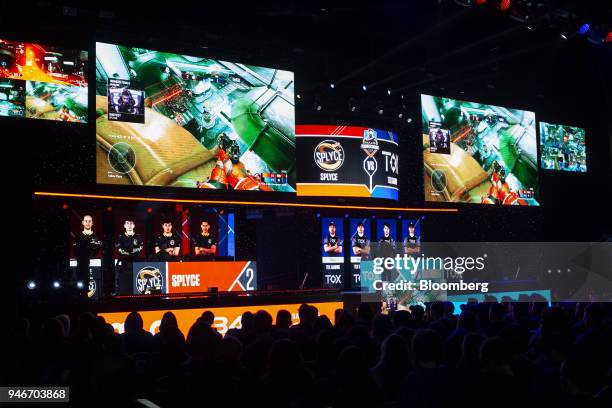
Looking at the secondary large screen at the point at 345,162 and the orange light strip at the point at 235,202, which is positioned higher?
the secondary large screen at the point at 345,162

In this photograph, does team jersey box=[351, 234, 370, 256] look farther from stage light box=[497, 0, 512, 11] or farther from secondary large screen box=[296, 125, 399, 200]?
stage light box=[497, 0, 512, 11]

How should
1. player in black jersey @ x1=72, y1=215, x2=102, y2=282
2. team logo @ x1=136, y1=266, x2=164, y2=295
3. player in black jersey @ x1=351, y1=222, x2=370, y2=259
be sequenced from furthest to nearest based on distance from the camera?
1. player in black jersey @ x1=351, y1=222, x2=370, y2=259
2. player in black jersey @ x1=72, y1=215, x2=102, y2=282
3. team logo @ x1=136, y1=266, x2=164, y2=295

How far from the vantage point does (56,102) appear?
12391mm

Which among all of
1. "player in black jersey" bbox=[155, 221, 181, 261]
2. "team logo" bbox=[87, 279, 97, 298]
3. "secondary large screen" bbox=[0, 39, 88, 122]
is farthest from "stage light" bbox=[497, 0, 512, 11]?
"team logo" bbox=[87, 279, 97, 298]

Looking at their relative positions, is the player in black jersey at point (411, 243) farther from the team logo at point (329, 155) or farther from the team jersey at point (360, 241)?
the team logo at point (329, 155)

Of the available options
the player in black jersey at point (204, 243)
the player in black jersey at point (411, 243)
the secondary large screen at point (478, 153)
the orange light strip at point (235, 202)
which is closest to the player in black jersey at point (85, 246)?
the orange light strip at point (235, 202)

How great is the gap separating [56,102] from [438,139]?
976 centimetres

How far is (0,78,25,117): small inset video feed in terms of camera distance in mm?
11828

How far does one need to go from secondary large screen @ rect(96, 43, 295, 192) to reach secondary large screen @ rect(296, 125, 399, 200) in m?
1.00

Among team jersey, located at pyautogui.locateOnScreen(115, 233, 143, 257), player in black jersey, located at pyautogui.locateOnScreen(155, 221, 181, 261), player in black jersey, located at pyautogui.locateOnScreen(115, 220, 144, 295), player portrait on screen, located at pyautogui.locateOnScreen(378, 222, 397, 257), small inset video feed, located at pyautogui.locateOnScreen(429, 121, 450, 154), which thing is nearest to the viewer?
player in black jersey, located at pyautogui.locateOnScreen(115, 220, 144, 295)

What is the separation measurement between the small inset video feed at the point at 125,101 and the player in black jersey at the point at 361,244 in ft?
23.8

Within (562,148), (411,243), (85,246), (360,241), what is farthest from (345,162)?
(562,148)

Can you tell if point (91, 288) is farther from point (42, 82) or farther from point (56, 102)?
point (42, 82)

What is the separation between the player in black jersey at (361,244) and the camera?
17.8m
